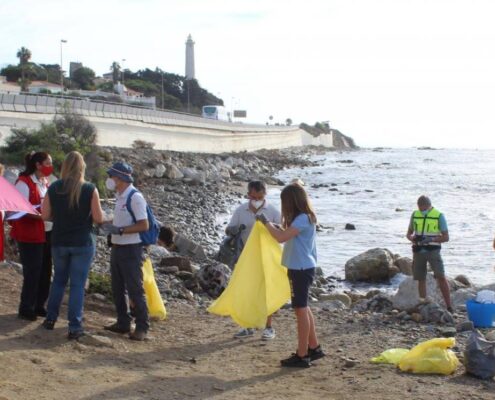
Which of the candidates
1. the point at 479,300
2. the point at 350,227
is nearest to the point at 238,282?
the point at 479,300

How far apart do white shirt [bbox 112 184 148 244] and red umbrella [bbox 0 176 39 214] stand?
813mm

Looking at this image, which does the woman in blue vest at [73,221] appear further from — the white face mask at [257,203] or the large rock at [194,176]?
the large rock at [194,176]

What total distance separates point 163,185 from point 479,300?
2357 centimetres

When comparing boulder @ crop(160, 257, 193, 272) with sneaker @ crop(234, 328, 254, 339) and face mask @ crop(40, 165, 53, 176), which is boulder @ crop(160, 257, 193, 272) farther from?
face mask @ crop(40, 165, 53, 176)

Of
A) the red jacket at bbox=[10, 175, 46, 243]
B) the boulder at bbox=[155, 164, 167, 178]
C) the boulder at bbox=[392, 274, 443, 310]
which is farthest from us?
the boulder at bbox=[155, 164, 167, 178]

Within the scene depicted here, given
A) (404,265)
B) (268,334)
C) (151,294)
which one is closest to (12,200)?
(151,294)

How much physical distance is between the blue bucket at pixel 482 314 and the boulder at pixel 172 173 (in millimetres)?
26270

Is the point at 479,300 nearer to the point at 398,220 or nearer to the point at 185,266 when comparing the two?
the point at 185,266

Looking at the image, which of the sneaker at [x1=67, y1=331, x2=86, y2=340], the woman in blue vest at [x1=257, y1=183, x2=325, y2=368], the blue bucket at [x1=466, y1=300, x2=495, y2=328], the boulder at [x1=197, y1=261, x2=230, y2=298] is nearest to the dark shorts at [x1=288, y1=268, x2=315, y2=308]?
the woman in blue vest at [x1=257, y1=183, x2=325, y2=368]

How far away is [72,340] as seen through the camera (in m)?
7.16

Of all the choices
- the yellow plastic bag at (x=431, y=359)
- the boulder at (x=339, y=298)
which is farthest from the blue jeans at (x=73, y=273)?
the boulder at (x=339, y=298)

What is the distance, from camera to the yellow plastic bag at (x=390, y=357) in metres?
7.23

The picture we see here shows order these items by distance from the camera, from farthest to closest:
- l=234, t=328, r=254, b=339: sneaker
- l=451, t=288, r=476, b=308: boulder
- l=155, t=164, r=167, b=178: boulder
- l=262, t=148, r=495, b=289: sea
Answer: l=155, t=164, r=167, b=178: boulder, l=262, t=148, r=495, b=289: sea, l=451, t=288, r=476, b=308: boulder, l=234, t=328, r=254, b=339: sneaker

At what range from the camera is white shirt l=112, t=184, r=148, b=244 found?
733 centimetres
